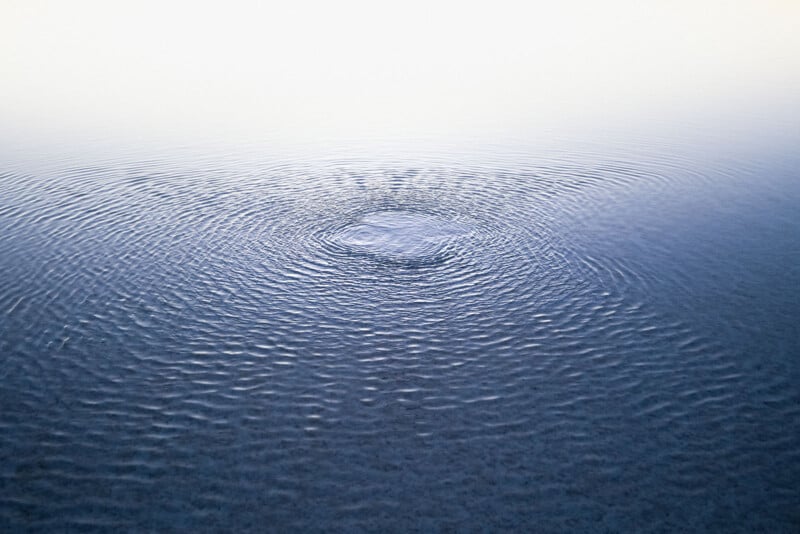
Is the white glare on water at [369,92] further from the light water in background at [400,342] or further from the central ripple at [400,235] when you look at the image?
the central ripple at [400,235]

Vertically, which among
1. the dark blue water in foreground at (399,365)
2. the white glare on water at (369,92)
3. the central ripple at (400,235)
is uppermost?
the white glare on water at (369,92)

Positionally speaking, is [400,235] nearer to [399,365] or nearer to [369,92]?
[399,365]

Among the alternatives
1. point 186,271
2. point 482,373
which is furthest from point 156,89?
point 482,373

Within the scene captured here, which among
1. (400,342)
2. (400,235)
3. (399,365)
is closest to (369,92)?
(400,235)

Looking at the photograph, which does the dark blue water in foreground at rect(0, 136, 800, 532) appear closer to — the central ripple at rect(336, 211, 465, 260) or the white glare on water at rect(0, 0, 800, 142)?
the central ripple at rect(336, 211, 465, 260)

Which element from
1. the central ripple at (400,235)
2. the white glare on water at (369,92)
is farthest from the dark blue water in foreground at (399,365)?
the white glare on water at (369,92)

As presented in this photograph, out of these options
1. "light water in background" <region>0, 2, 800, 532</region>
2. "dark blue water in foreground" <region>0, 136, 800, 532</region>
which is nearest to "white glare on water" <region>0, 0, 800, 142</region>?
"light water in background" <region>0, 2, 800, 532</region>
